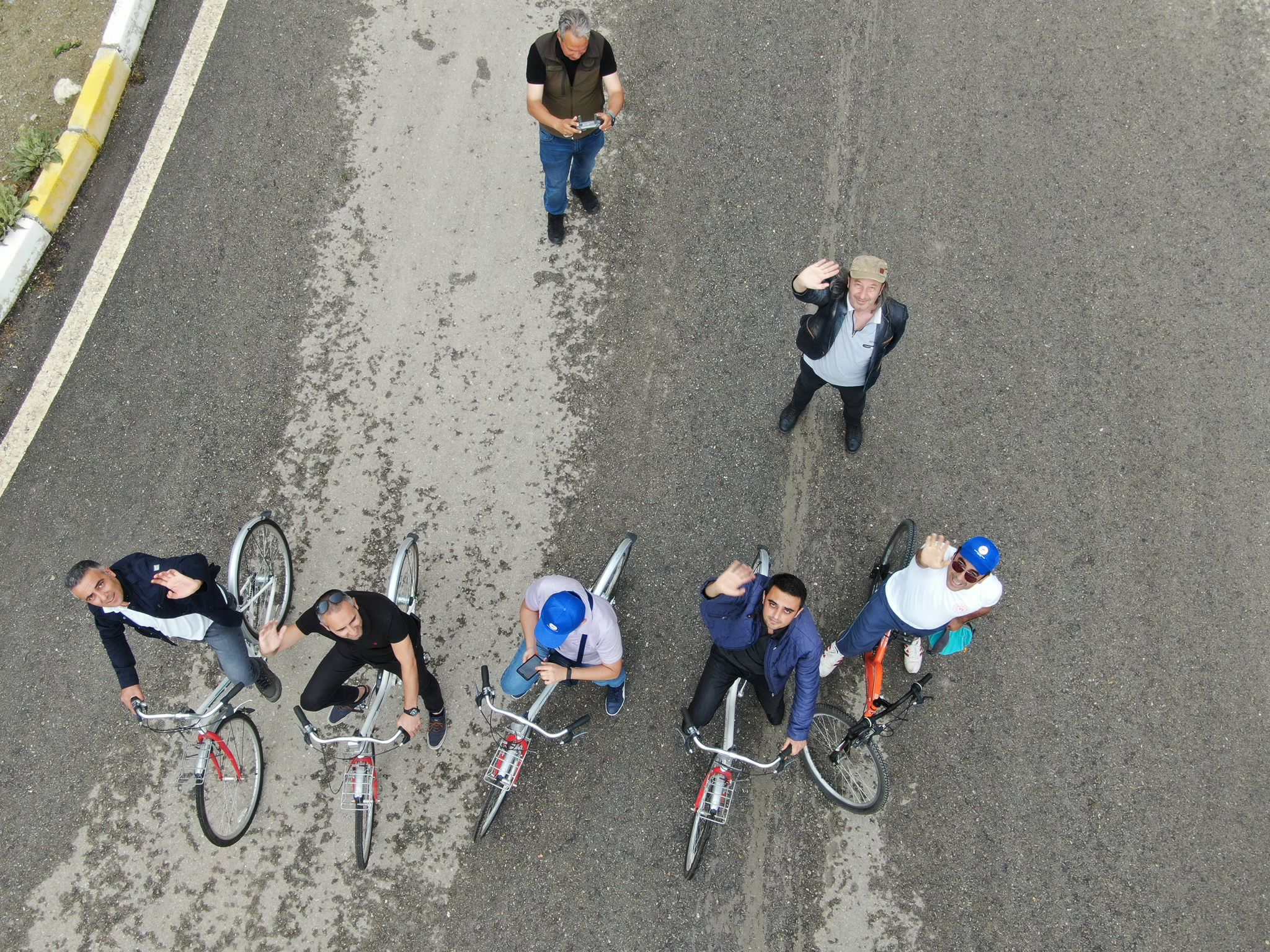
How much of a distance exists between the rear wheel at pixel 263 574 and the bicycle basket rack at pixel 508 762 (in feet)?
6.34

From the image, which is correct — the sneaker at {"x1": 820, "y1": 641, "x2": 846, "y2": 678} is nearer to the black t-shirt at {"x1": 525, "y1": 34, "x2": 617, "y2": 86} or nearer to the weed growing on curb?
the black t-shirt at {"x1": 525, "y1": 34, "x2": 617, "y2": 86}

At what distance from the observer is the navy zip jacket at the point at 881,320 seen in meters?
4.51

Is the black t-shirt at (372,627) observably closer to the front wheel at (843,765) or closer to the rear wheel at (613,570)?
the rear wheel at (613,570)

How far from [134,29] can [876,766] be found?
333 inches

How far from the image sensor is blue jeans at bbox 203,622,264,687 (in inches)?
186

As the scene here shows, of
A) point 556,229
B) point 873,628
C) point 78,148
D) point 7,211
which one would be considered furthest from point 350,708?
point 78,148

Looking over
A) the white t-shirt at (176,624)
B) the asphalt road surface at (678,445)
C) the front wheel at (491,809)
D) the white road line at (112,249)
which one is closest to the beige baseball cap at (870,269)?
the asphalt road surface at (678,445)

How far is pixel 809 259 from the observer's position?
20.4ft

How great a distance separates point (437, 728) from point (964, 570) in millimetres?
3459

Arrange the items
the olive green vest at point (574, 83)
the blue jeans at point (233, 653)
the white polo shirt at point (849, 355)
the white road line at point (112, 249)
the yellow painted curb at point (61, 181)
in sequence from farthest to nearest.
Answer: the yellow painted curb at point (61, 181) < the white road line at point (112, 249) < the olive green vest at point (574, 83) < the blue jeans at point (233, 653) < the white polo shirt at point (849, 355)

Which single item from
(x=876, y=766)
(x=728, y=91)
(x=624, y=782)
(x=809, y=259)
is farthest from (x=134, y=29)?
(x=876, y=766)

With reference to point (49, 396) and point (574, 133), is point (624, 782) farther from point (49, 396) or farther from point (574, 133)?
point (49, 396)

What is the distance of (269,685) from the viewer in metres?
5.14

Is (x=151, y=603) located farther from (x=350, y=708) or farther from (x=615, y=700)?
(x=615, y=700)
